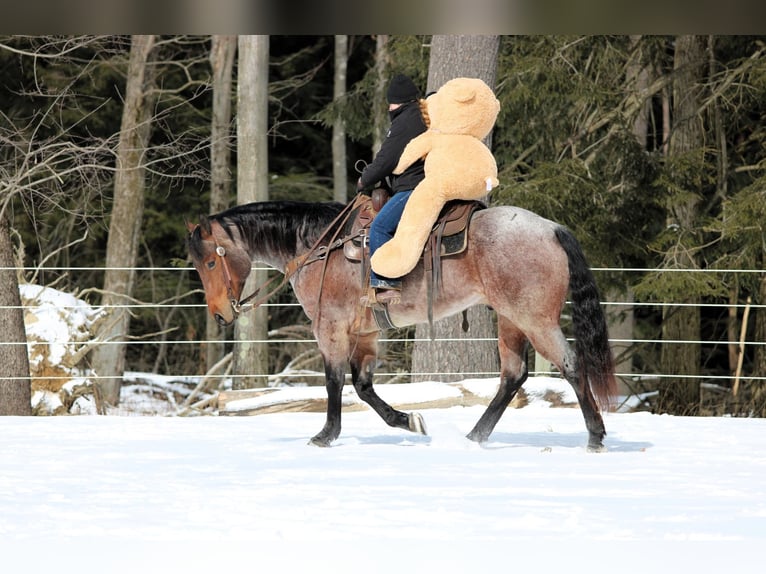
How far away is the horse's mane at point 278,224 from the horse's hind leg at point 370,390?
706 mm

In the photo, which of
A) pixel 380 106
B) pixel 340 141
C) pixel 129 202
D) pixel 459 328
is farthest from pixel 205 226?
pixel 340 141

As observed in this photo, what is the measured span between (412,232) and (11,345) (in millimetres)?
5733

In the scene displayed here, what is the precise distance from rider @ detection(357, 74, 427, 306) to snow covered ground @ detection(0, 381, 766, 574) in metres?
0.94

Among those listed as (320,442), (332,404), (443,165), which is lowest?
(320,442)

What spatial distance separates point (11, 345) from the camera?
10.6 metres

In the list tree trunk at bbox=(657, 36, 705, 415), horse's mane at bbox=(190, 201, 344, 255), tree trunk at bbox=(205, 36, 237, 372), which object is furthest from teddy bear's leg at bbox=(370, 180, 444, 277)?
tree trunk at bbox=(205, 36, 237, 372)

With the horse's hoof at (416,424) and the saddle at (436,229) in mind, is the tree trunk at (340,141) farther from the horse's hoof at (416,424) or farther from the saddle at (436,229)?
the saddle at (436,229)

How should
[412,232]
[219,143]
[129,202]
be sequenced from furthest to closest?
[219,143]
[129,202]
[412,232]

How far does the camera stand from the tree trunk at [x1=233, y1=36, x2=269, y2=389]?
499 inches

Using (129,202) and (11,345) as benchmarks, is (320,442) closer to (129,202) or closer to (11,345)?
(11,345)

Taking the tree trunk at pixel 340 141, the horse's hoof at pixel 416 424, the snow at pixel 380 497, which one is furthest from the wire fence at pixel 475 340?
the horse's hoof at pixel 416 424

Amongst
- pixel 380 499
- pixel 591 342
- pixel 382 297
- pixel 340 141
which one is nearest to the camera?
pixel 380 499

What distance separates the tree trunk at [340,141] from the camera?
17.1 meters

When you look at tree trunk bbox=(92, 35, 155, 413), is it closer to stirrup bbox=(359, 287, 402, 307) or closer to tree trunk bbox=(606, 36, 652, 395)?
tree trunk bbox=(606, 36, 652, 395)
